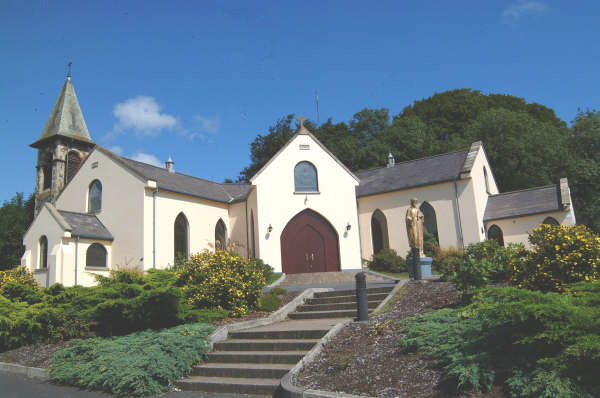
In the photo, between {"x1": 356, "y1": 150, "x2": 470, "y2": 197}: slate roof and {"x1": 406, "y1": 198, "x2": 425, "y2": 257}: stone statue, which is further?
{"x1": 356, "y1": 150, "x2": 470, "y2": 197}: slate roof

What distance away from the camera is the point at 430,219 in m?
26.6

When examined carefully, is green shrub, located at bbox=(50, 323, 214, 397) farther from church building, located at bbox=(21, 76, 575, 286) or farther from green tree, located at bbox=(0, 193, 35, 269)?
green tree, located at bbox=(0, 193, 35, 269)

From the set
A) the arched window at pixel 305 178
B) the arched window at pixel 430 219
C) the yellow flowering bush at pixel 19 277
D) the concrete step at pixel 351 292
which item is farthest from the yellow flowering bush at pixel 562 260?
the arched window at pixel 430 219

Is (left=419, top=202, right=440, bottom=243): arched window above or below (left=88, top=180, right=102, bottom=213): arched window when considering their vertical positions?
below

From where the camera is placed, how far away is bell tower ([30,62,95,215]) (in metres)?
32.2

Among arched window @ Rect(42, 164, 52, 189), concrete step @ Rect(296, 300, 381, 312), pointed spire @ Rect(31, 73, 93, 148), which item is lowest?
concrete step @ Rect(296, 300, 381, 312)

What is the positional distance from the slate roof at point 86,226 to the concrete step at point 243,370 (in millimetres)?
15254

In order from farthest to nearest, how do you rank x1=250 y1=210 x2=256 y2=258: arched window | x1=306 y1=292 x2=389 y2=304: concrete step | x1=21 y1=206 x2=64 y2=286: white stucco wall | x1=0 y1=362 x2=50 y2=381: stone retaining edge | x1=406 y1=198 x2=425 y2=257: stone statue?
x1=250 y1=210 x2=256 y2=258: arched window < x1=21 y1=206 x2=64 y2=286: white stucco wall < x1=406 y1=198 x2=425 y2=257: stone statue < x1=306 y1=292 x2=389 y2=304: concrete step < x1=0 y1=362 x2=50 y2=381: stone retaining edge

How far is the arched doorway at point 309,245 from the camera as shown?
2370 cm

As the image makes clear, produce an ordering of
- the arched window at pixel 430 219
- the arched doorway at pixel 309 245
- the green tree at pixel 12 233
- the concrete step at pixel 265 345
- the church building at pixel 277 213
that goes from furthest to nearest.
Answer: the green tree at pixel 12 233 → the arched window at pixel 430 219 → the arched doorway at pixel 309 245 → the church building at pixel 277 213 → the concrete step at pixel 265 345

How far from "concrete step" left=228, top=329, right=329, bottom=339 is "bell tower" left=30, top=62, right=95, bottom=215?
87.7ft

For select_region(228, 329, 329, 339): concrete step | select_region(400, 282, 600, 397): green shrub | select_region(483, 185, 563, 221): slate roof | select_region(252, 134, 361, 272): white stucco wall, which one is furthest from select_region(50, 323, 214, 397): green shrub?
select_region(483, 185, 563, 221): slate roof

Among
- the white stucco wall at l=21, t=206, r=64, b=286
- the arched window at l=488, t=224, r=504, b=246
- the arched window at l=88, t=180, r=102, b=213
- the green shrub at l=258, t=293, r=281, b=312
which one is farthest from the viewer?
the arched window at l=488, t=224, r=504, b=246

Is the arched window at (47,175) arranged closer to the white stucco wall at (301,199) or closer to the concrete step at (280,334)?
the white stucco wall at (301,199)
